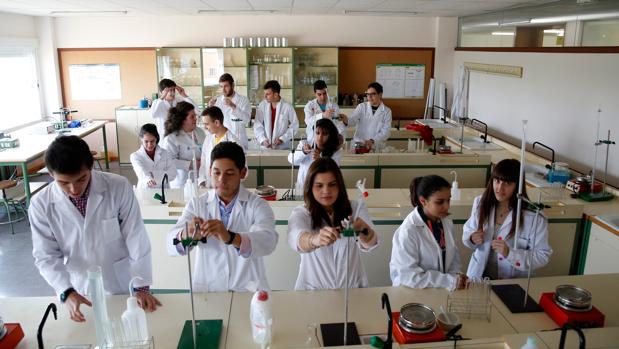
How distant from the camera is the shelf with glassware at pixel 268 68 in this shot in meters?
7.69

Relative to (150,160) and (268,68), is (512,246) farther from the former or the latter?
(268,68)

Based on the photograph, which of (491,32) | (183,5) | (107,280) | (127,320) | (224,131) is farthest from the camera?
(491,32)

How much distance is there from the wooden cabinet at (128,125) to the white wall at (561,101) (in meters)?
5.28

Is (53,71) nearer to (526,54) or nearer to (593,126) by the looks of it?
(526,54)

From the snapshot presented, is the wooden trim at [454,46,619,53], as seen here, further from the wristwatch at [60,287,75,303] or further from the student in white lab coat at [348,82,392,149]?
the wristwatch at [60,287,75,303]

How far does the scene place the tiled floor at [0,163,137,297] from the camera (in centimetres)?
380

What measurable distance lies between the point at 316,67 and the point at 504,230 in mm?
5891

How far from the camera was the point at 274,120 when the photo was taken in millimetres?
5672

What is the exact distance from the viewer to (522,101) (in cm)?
549

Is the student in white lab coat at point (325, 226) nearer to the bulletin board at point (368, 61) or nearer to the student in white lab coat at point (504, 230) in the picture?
the student in white lab coat at point (504, 230)

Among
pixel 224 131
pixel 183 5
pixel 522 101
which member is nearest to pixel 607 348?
pixel 224 131

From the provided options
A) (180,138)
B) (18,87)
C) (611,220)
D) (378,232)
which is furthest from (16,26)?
(611,220)

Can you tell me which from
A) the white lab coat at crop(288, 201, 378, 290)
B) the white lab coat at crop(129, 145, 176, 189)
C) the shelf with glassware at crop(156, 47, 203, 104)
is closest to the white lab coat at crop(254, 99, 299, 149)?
the white lab coat at crop(129, 145, 176, 189)

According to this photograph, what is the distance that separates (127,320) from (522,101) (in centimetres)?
520
